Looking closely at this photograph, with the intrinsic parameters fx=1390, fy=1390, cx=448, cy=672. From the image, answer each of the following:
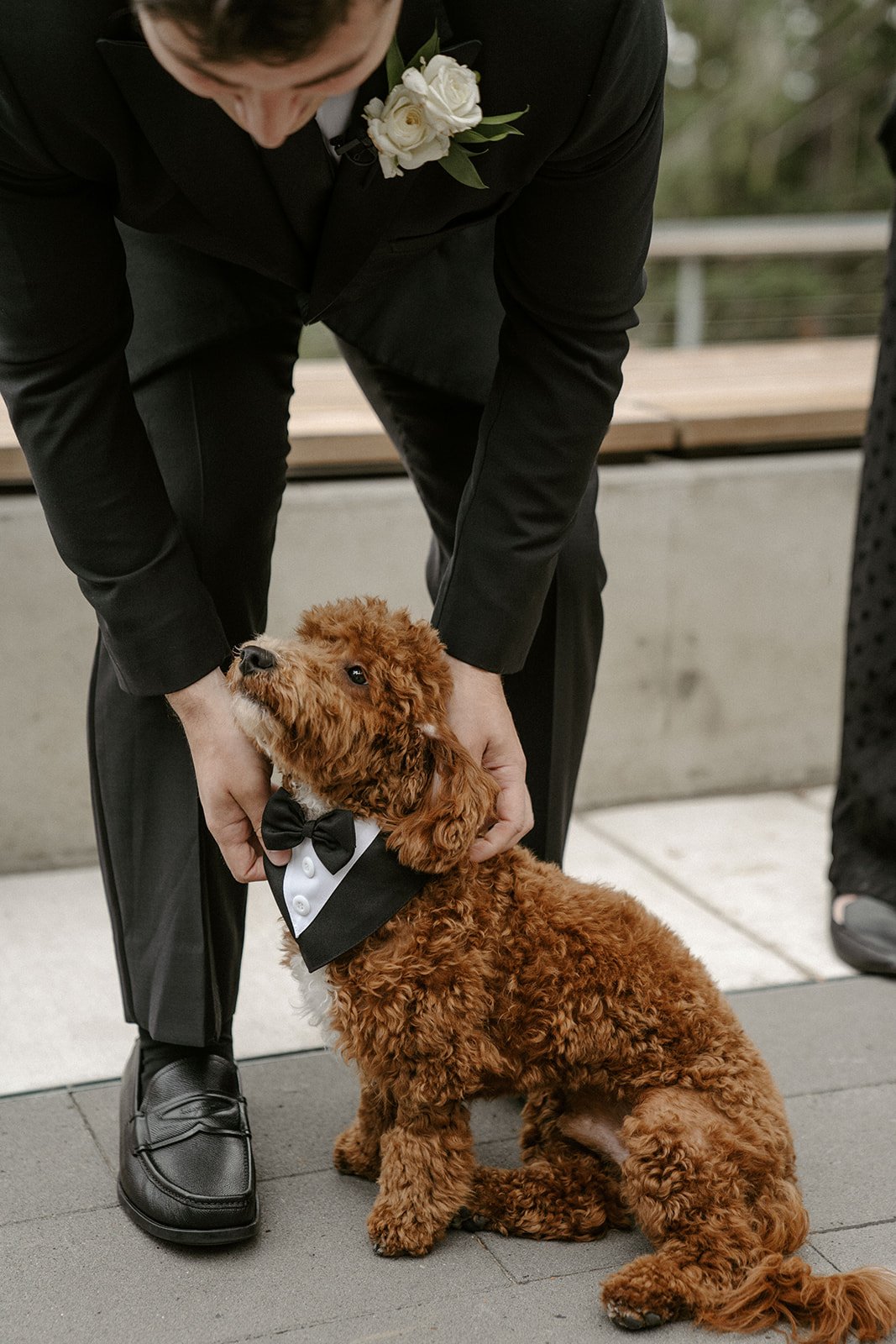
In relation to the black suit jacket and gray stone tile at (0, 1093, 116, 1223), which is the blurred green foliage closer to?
the black suit jacket

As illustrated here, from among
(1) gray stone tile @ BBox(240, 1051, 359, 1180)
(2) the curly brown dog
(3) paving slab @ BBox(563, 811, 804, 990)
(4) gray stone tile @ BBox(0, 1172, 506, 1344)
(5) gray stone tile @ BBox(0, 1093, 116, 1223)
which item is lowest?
(3) paving slab @ BBox(563, 811, 804, 990)

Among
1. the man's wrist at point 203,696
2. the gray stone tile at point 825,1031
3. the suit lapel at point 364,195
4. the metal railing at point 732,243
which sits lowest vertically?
the gray stone tile at point 825,1031

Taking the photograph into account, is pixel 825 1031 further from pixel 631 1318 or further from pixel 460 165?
pixel 460 165

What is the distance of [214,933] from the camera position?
1923 mm

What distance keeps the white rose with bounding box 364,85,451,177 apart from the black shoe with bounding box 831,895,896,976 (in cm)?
177

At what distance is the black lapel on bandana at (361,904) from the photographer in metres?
1.67

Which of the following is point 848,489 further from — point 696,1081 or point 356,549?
point 696,1081

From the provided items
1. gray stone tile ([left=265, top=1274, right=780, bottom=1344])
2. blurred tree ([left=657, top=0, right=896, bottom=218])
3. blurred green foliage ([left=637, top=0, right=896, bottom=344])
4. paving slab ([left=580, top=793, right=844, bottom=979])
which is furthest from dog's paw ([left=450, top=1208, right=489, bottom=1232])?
blurred tree ([left=657, top=0, right=896, bottom=218])

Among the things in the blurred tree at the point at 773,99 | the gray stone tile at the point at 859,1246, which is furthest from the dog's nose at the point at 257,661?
the blurred tree at the point at 773,99

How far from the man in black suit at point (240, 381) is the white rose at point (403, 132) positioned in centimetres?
4

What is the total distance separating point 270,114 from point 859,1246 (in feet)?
5.04

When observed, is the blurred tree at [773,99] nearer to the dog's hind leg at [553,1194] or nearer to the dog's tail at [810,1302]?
the dog's hind leg at [553,1194]

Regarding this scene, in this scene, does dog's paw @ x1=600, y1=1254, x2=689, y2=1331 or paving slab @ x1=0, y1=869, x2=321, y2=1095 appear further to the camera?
paving slab @ x1=0, y1=869, x2=321, y2=1095

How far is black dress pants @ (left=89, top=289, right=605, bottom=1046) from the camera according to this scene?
6.00 ft
